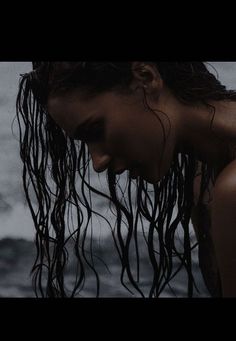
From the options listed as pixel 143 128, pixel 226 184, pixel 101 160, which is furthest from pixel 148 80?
pixel 226 184

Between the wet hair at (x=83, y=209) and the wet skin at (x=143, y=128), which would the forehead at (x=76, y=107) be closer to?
the wet skin at (x=143, y=128)

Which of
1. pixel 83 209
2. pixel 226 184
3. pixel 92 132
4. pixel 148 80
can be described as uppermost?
pixel 148 80

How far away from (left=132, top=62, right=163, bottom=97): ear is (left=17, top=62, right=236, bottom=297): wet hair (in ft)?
0.88

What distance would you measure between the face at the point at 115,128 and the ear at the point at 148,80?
0.09ft

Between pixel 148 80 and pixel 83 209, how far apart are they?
585mm

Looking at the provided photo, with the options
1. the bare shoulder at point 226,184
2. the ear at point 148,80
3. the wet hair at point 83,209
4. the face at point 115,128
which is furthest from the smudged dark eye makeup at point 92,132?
the bare shoulder at point 226,184

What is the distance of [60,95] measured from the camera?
1779mm

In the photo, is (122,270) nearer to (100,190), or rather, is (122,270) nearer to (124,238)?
(124,238)

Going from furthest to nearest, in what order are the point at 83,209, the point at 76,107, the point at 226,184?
the point at 83,209 → the point at 76,107 → the point at 226,184

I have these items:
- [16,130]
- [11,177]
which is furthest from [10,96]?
[11,177]

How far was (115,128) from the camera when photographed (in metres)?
1.81

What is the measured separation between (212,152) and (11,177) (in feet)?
2.49

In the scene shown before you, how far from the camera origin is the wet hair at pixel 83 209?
6.84 ft

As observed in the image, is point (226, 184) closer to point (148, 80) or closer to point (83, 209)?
point (148, 80)
